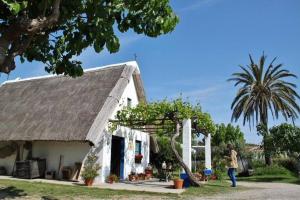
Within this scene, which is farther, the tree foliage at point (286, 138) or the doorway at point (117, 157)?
the tree foliage at point (286, 138)

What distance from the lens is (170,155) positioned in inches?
982

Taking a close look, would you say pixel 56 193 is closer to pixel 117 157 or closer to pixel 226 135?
pixel 117 157

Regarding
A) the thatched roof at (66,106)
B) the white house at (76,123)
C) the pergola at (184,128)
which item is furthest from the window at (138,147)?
the thatched roof at (66,106)

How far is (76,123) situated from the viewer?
17.1 meters

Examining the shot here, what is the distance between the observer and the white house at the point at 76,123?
17062 millimetres

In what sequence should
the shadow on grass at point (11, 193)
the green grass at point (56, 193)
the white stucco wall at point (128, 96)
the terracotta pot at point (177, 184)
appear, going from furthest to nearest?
1. the white stucco wall at point (128, 96)
2. the terracotta pot at point (177, 184)
3. the green grass at point (56, 193)
4. the shadow on grass at point (11, 193)

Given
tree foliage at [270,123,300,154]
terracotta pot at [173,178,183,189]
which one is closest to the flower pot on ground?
terracotta pot at [173,178,183,189]

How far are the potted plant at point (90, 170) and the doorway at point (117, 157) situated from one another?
263 centimetres

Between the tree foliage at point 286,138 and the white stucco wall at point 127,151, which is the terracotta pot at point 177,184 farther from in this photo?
the tree foliage at point 286,138

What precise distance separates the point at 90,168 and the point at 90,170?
15.6 inches

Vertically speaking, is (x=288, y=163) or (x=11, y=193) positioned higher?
(x=288, y=163)

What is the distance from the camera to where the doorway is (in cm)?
1934

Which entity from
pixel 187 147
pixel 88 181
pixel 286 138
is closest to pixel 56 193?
pixel 88 181

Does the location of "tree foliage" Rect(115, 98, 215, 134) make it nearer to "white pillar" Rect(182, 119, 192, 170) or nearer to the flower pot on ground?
"white pillar" Rect(182, 119, 192, 170)
